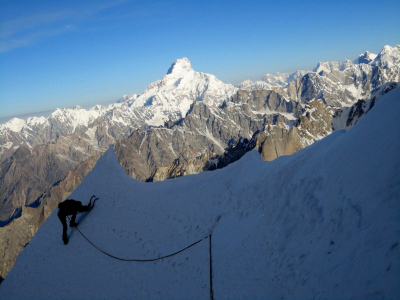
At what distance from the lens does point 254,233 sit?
11484mm

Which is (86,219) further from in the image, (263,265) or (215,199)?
(263,265)

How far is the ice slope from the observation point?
6414mm

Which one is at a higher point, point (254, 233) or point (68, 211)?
point (68, 211)

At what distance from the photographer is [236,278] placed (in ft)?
33.0

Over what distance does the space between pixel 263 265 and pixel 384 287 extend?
4900mm

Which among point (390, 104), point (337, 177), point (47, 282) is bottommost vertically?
point (47, 282)

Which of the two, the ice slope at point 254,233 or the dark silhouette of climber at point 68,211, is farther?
the dark silhouette of climber at point 68,211

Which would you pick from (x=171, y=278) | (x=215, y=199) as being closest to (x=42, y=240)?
(x=171, y=278)

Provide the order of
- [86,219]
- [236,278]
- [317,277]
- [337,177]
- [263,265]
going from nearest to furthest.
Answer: [317,277]
[337,177]
[263,265]
[236,278]
[86,219]

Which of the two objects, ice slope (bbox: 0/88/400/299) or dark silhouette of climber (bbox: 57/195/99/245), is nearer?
ice slope (bbox: 0/88/400/299)

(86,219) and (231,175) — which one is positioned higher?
(231,175)

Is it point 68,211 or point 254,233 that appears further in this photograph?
point 68,211

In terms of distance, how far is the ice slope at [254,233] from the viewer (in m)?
6.41

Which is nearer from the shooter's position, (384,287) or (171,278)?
(384,287)
